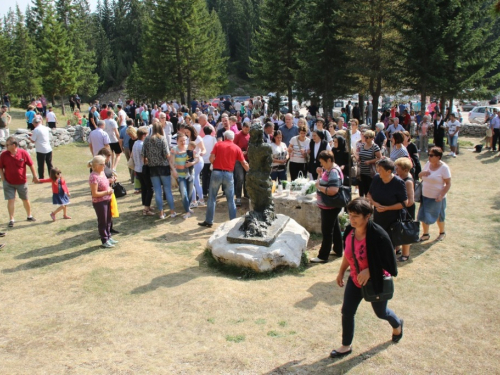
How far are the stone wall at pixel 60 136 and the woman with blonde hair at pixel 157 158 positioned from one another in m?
9.89

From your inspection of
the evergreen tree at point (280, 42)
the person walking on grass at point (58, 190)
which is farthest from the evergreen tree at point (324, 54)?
the person walking on grass at point (58, 190)

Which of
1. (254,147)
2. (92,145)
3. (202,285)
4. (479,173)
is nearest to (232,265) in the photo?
(202,285)

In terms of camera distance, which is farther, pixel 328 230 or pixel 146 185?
pixel 146 185

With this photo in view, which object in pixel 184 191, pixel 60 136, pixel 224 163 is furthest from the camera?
pixel 60 136

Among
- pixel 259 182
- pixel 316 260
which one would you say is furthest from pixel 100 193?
pixel 316 260

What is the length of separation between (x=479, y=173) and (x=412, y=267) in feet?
27.0

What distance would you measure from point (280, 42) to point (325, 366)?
83.4ft

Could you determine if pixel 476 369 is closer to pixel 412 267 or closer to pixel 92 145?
pixel 412 267

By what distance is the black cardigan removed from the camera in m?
4.04

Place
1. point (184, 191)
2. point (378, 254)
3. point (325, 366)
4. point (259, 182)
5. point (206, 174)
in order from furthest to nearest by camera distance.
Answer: point (206, 174), point (184, 191), point (259, 182), point (325, 366), point (378, 254)

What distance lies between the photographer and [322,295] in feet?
18.7

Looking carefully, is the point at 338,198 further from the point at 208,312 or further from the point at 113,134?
the point at 113,134

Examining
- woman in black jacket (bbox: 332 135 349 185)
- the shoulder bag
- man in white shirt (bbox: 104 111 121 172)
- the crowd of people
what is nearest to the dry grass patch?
the crowd of people

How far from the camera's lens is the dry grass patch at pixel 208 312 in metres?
4.31
